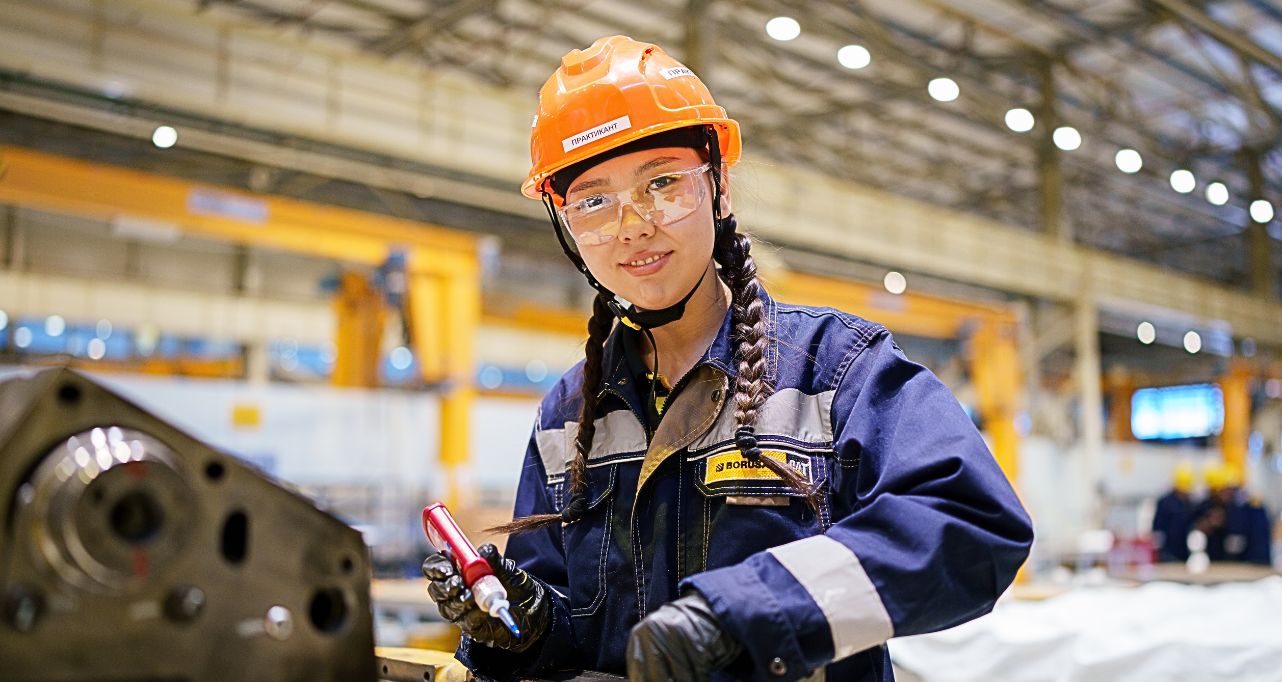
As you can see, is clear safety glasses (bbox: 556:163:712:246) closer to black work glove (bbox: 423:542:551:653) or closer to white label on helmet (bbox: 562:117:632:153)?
white label on helmet (bbox: 562:117:632:153)

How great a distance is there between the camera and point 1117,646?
355 cm

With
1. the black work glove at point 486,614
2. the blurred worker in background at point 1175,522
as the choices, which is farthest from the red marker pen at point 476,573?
the blurred worker in background at point 1175,522

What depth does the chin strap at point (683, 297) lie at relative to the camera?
1.45m

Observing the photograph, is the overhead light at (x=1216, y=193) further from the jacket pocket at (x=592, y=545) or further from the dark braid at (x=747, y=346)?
the jacket pocket at (x=592, y=545)

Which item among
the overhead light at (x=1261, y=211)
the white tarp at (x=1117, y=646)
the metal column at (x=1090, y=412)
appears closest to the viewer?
the white tarp at (x=1117, y=646)

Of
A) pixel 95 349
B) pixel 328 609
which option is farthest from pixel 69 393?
pixel 95 349

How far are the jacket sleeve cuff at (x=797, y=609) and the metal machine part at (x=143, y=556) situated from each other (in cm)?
37

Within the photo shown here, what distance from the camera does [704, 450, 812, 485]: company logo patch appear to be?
4.25 ft

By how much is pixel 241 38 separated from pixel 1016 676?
247 inches

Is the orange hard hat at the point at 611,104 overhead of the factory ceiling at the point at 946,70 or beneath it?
beneath

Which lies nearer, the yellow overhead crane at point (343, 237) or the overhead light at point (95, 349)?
the yellow overhead crane at point (343, 237)

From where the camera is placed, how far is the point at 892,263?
10773 millimetres

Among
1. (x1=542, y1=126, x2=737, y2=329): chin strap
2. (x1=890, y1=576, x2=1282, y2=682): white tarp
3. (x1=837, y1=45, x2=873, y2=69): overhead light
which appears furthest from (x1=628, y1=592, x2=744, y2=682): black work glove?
(x1=837, y1=45, x2=873, y2=69): overhead light

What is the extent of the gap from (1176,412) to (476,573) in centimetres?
2444
